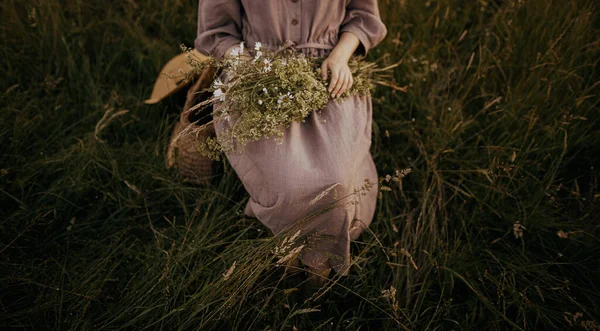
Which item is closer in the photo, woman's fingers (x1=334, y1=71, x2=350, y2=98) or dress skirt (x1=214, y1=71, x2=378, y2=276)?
dress skirt (x1=214, y1=71, x2=378, y2=276)

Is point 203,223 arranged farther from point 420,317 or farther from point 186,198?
point 420,317

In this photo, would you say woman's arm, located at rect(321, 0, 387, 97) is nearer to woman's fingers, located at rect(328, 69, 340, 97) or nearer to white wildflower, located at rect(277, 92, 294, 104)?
woman's fingers, located at rect(328, 69, 340, 97)

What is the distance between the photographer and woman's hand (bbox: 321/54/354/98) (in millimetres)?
1703

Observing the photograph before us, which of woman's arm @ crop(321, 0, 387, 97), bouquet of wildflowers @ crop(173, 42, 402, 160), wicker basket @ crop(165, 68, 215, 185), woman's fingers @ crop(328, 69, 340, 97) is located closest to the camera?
bouquet of wildflowers @ crop(173, 42, 402, 160)

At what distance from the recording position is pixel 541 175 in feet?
7.34

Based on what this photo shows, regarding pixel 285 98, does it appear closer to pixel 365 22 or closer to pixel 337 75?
pixel 337 75

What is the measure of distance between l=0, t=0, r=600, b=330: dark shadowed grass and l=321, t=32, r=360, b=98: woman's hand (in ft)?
2.07

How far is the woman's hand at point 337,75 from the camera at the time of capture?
1703 millimetres

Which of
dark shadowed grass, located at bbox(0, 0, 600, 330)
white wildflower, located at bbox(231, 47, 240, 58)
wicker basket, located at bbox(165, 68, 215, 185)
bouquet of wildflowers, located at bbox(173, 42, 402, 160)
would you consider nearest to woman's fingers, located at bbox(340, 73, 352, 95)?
bouquet of wildflowers, located at bbox(173, 42, 402, 160)

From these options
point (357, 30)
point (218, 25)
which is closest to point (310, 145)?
point (357, 30)

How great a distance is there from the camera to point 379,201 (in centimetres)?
218

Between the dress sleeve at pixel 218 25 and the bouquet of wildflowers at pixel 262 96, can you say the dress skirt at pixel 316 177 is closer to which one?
the bouquet of wildflowers at pixel 262 96

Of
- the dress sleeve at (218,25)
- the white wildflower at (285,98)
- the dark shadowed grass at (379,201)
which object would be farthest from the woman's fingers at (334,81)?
the dark shadowed grass at (379,201)

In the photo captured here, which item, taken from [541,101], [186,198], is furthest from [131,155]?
[541,101]
